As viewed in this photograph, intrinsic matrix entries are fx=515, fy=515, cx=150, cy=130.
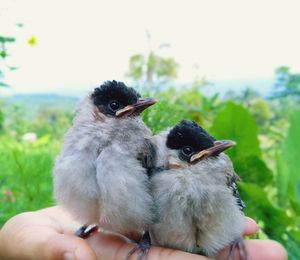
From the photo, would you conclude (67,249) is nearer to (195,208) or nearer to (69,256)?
(69,256)

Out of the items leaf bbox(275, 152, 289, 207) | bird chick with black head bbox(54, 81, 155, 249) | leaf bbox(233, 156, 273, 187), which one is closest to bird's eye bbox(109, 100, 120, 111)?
bird chick with black head bbox(54, 81, 155, 249)

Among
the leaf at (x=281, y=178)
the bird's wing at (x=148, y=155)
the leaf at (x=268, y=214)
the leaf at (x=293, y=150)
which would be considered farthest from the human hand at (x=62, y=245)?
the leaf at (x=293, y=150)

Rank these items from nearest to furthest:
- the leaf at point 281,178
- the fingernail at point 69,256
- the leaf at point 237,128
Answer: the fingernail at point 69,256, the leaf at point 237,128, the leaf at point 281,178

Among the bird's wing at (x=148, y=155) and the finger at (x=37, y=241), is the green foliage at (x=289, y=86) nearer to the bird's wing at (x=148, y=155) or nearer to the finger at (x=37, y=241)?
the bird's wing at (x=148, y=155)

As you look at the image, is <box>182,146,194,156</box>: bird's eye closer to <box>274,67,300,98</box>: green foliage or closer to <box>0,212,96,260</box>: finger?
<box>0,212,96,260</box>: finger

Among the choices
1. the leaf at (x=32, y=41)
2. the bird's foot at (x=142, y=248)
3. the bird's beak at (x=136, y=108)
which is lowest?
the bird's foot at (x=142, y=248)

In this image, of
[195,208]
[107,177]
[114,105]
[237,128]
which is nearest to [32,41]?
[237,128]

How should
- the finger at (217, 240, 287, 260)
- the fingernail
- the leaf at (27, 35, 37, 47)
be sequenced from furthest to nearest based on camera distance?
the leaf at (27, 35, 37, 47) < the finger at (217, 240, 287, 260) < the fingernail

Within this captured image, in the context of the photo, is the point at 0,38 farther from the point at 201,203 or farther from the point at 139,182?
the point at 201,203
